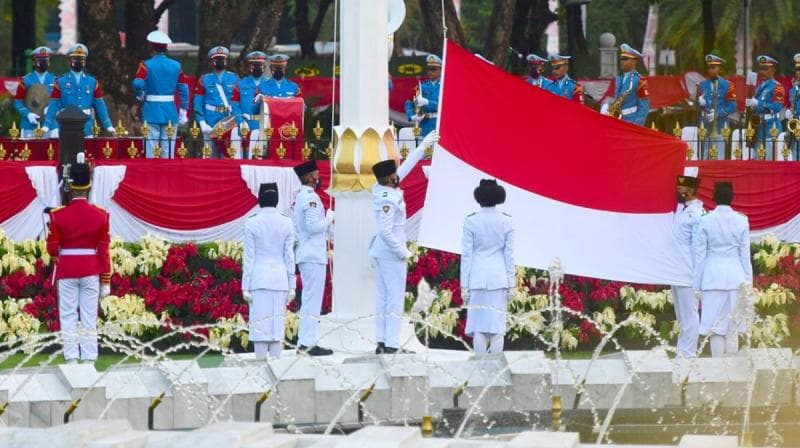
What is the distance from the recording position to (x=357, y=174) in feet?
50.3

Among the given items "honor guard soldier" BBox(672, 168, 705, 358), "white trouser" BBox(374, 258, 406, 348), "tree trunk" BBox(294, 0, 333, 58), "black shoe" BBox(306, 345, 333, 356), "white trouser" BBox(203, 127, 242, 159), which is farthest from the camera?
"tree trunk" BBox(294, 0, 333, 58)

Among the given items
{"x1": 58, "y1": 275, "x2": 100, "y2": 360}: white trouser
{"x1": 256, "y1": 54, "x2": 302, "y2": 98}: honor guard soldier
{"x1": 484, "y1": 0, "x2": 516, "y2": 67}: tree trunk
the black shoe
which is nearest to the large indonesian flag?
the black shoe

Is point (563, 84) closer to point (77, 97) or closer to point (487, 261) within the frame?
point (77, 97)

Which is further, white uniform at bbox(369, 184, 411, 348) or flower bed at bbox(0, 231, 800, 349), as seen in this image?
flower bed at bbox(0, 231, 800, 349)

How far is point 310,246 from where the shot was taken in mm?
15781

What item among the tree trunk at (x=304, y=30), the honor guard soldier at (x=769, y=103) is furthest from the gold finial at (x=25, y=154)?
the tree trunk at (x=304, y=30)

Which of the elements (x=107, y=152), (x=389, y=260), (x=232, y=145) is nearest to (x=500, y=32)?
(x=232, y=145)

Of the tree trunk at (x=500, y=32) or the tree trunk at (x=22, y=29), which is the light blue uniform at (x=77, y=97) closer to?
the tree trunk at (x=500, y=32)

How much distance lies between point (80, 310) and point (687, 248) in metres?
4.97

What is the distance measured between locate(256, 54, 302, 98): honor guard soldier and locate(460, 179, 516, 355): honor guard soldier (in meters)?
8.41

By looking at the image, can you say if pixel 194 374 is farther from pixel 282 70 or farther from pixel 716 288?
pixel 282 70

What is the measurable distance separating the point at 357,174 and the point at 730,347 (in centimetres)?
337

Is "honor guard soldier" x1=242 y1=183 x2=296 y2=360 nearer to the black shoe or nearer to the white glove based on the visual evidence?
the black shoe

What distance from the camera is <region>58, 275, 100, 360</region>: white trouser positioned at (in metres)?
15.3
